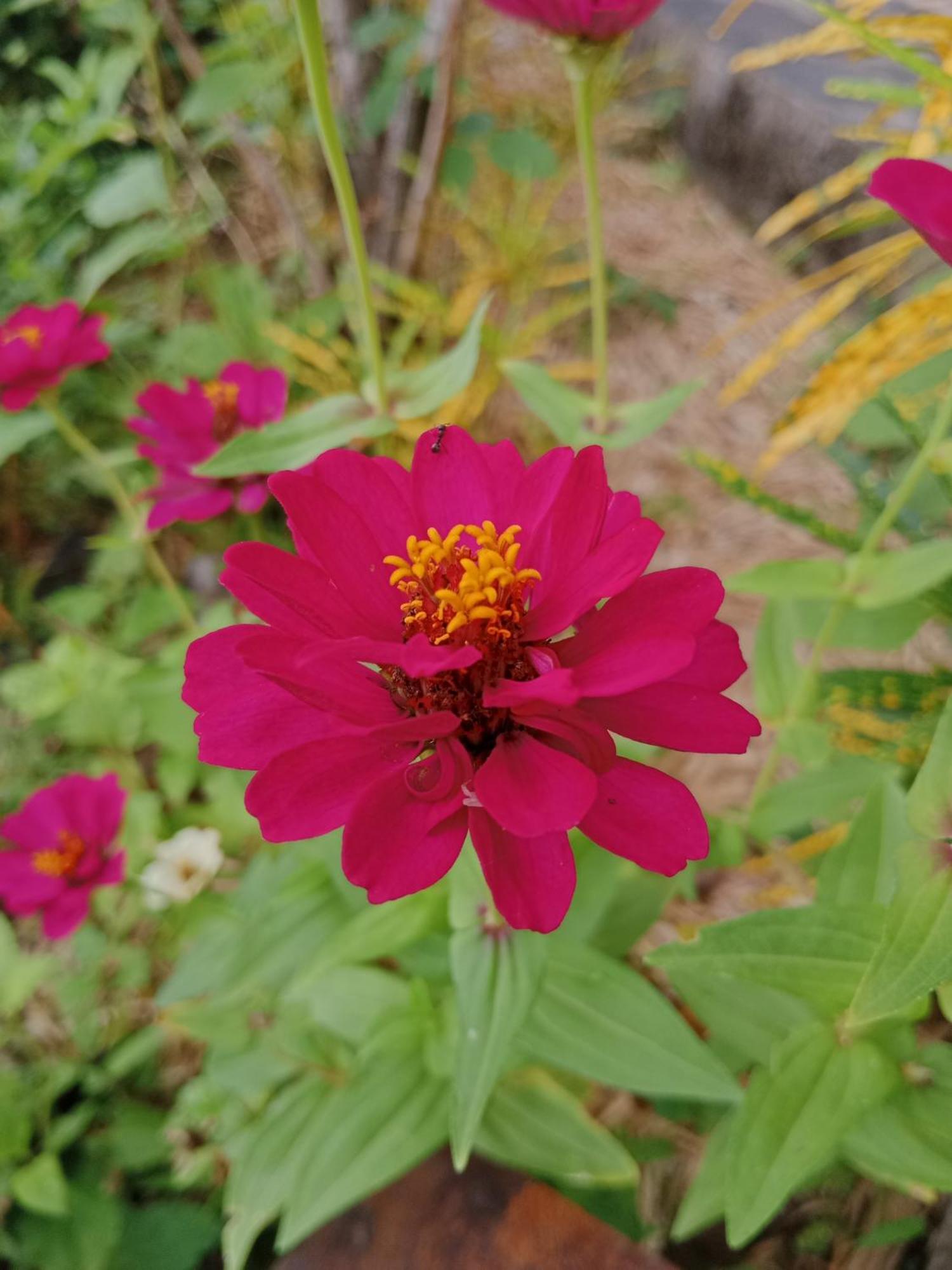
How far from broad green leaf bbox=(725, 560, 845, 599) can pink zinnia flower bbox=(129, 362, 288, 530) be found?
378 mm

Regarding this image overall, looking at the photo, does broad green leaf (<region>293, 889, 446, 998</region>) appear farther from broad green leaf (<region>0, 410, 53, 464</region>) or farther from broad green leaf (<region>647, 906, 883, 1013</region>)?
broad green leaf (<region>0, 410, 53, 464</region>)

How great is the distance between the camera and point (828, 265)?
1.36 meters

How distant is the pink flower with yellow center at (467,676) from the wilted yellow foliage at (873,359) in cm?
39

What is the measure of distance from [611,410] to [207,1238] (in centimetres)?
74

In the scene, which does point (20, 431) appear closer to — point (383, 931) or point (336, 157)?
point (336, 157)

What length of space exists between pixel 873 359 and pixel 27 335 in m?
0.67

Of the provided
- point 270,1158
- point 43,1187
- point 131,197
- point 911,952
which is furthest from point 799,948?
point 131,197

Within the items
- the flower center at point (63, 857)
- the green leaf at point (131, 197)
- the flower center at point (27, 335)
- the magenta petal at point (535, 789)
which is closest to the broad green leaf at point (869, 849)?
the magenta petal at point (535, 789)

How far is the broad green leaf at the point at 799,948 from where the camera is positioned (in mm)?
425

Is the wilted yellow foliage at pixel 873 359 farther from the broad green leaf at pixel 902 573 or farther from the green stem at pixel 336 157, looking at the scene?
the green stem at pixel 336 157

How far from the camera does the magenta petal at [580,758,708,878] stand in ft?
1.08

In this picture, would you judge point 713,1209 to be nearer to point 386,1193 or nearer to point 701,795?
point 386,1193

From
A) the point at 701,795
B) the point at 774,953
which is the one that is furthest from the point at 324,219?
the point at 774,953

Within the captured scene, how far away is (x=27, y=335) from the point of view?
0.73 m
